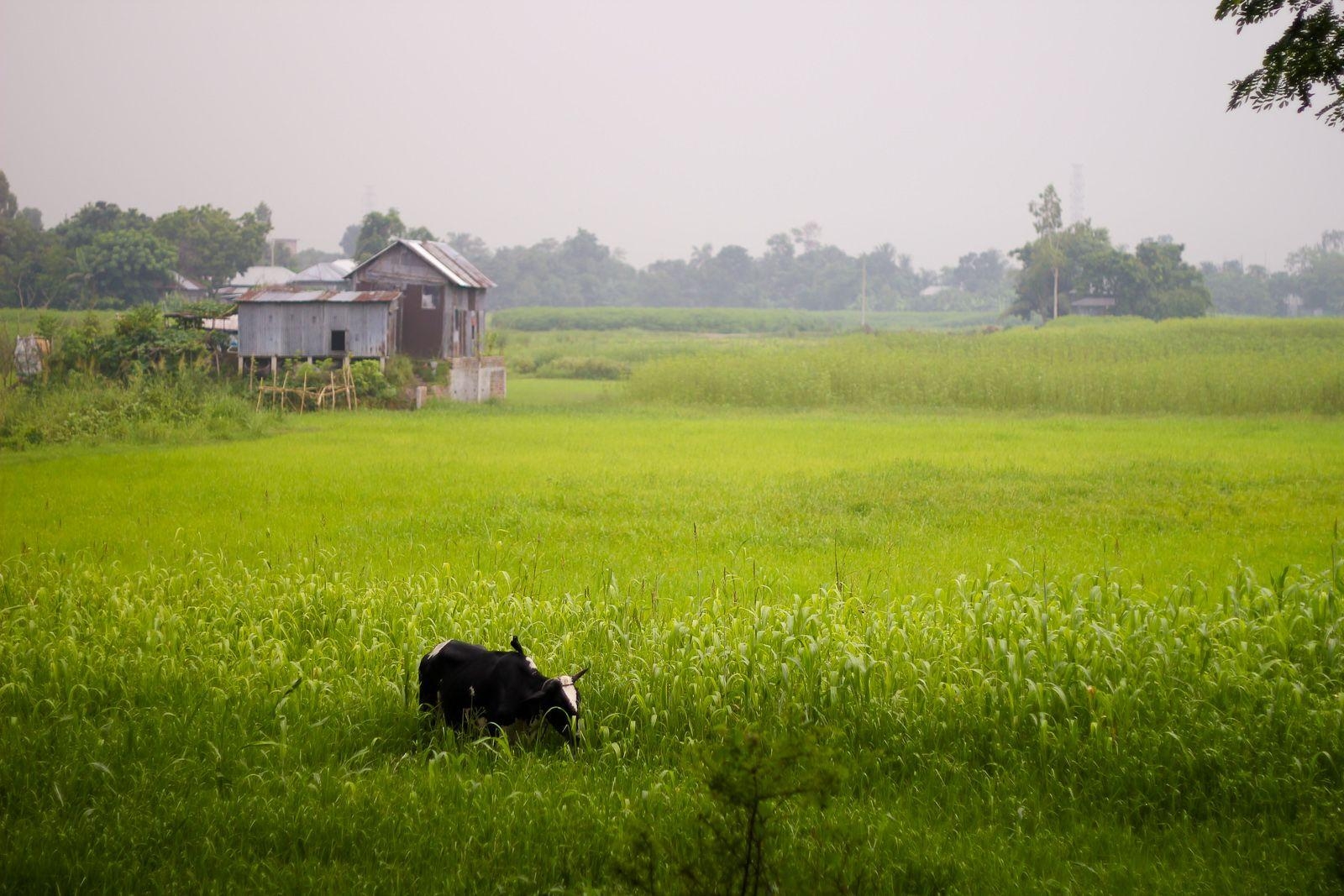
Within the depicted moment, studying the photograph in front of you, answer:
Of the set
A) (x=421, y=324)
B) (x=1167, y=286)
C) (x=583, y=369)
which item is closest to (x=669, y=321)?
(x=583, y=369)

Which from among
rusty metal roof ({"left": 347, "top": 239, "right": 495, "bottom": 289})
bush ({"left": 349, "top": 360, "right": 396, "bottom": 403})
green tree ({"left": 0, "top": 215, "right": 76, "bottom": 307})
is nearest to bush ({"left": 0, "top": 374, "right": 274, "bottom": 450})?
green tree ({"left": 0, "top": 215, "right": 76, "bottom": 307})

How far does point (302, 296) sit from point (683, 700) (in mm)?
23884

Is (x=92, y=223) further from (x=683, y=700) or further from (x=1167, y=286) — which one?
(x=1167, y=286)

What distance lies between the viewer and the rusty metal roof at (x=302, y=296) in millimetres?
26062

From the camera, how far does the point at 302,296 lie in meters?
26.3

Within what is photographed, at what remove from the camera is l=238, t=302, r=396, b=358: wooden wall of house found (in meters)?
26.3

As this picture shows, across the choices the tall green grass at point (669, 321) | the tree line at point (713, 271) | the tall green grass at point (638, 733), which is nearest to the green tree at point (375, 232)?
the tree line at point (713, 271)

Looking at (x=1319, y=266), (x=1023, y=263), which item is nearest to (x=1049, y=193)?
(x=1023, y=263)

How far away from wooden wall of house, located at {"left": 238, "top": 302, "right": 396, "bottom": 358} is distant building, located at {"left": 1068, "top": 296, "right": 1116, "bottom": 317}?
109 ft

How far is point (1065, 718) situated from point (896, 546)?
4110 millimetres

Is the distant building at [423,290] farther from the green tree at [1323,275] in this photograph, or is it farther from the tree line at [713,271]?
the green tree at [1323,275]

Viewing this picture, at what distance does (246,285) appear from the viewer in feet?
122

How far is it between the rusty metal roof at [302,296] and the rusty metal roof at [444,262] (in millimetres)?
2636

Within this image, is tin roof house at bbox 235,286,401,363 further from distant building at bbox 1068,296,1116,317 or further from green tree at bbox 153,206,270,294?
distant building at bbox 1068,296,1116,317
